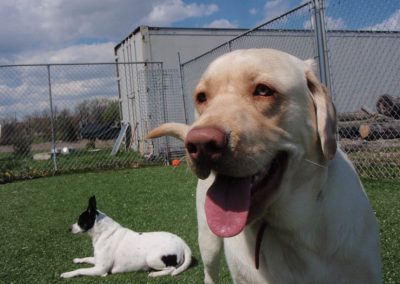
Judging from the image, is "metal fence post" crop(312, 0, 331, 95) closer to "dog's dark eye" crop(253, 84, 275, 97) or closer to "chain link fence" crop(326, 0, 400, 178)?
"chain link fence" crop(326, 0, 400, 178)

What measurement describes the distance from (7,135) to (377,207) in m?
12.2

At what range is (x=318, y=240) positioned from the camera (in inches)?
74.0

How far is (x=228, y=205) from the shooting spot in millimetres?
1743

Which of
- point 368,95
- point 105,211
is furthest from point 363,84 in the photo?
point 105,211

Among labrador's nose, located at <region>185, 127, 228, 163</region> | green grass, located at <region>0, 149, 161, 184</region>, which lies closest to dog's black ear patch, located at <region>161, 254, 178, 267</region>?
labrador's nose, located at <region>185, 127, 228, 163</region>

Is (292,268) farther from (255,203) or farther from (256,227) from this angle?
(255,203)

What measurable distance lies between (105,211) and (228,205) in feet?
16.9

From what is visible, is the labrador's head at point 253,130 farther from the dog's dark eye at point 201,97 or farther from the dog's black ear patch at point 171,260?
the dog's black ear patch at point 171,260

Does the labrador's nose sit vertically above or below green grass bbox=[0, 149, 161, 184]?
above

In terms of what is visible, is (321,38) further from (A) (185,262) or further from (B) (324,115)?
(B) (324,115)

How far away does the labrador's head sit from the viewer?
5.25 ft

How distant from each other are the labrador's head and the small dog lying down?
8.02ft

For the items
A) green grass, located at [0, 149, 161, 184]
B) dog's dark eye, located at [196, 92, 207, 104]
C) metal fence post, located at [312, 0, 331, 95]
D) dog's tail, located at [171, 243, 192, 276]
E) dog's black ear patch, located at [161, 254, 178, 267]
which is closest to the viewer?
dog's dark eye, located at [196, 92, 207, 104]

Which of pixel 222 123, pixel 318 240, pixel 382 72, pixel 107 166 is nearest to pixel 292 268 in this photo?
pixel 318 240
